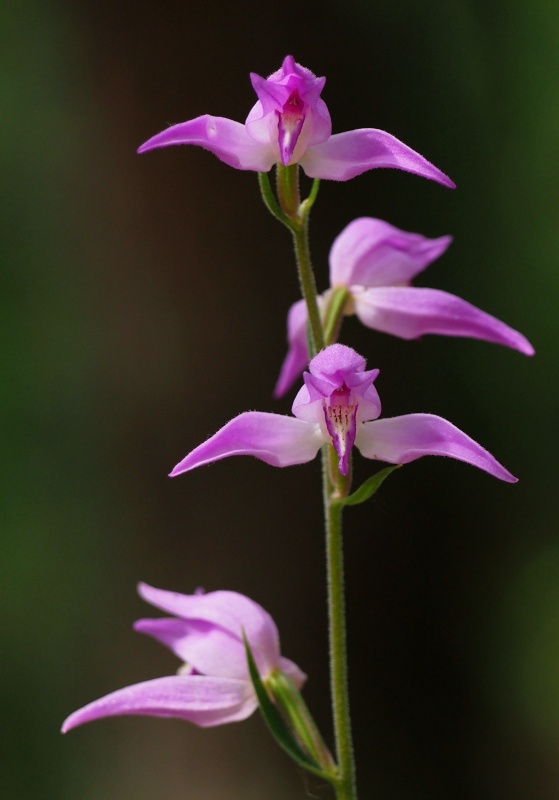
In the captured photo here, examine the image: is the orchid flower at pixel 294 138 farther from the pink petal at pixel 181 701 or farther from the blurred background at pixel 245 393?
the blurred background at pixel 245 393

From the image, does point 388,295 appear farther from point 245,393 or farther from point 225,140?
point 245,393

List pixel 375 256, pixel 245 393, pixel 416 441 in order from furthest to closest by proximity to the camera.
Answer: pixel 245 393 < pixel 375 256 < pixel 416 441

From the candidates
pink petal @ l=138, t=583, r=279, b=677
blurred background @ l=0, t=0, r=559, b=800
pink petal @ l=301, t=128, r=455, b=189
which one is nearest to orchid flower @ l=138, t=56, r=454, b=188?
pink petal @ l=301, t=128, r=455, b=189

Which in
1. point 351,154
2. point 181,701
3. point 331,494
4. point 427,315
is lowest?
point 181,701

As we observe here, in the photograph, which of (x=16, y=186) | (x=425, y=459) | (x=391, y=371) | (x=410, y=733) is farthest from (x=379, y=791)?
(x=16, y=186)

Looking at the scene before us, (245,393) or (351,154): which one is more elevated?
(351,154)

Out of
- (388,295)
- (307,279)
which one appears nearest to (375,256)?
(388,295)

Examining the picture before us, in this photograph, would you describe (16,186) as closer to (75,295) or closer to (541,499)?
(75,295)
